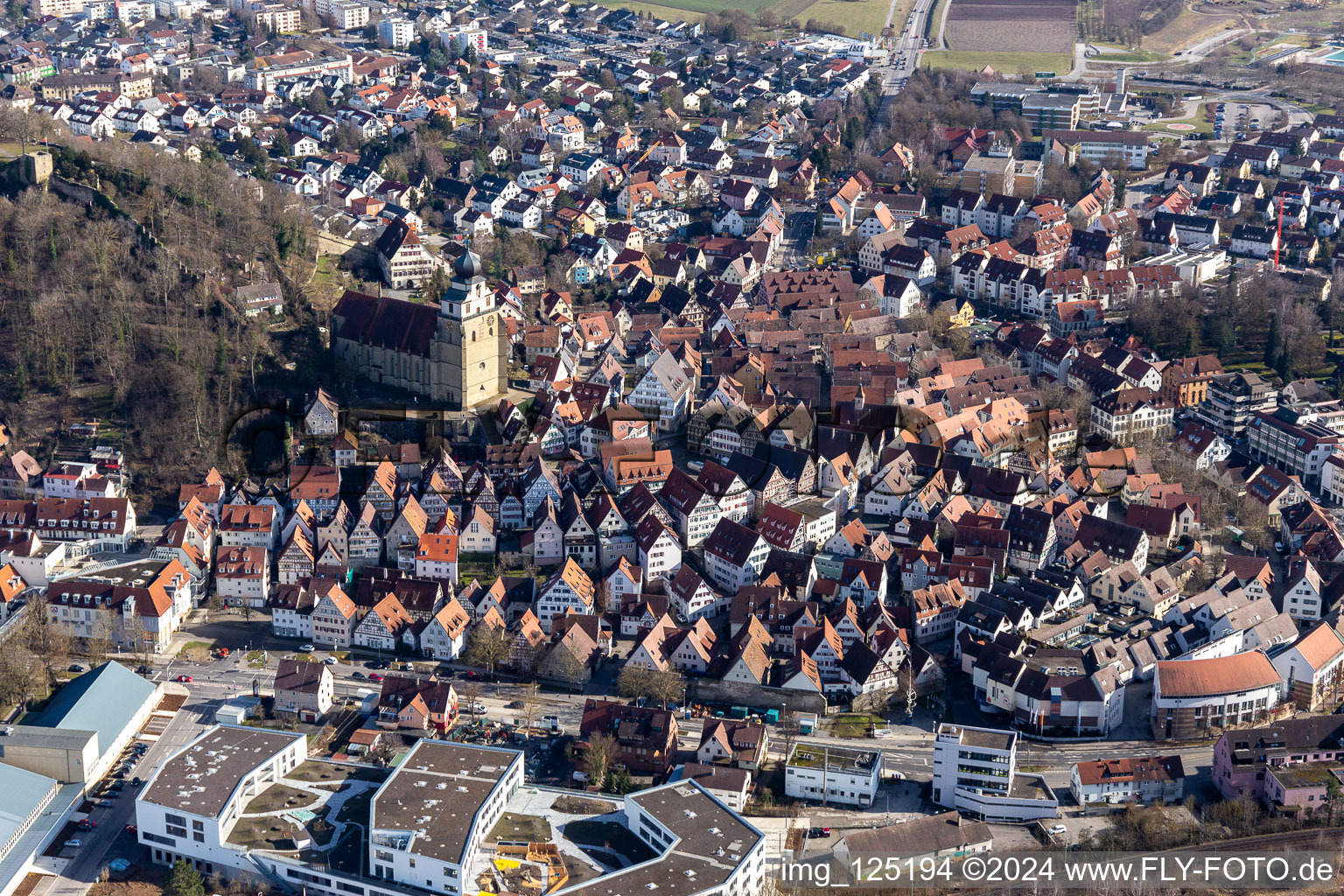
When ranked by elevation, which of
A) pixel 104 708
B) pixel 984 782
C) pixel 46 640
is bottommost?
pixel 46 640

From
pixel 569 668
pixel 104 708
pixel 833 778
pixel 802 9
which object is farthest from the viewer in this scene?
pixel 802 9

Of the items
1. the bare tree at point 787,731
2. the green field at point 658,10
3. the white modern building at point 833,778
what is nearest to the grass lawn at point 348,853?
the white modern building at point 833,778

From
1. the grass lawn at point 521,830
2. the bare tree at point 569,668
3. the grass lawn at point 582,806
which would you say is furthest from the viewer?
the bare tree at point 569,668

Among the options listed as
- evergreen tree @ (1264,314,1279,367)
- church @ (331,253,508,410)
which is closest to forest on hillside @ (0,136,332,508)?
church @ (331,253,508,410)

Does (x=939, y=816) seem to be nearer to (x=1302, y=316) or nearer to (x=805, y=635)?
(x=805, y=635)


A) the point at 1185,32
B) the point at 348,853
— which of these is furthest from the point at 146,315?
the point at 1185,32

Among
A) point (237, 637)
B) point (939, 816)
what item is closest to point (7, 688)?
point (237, 637)

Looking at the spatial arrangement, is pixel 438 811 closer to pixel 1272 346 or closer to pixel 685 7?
pixel 1272 346

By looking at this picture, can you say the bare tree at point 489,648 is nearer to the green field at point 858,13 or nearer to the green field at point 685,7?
the green field at point 858,13
